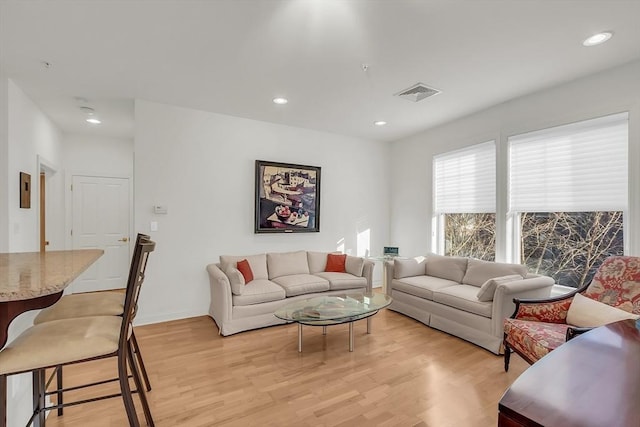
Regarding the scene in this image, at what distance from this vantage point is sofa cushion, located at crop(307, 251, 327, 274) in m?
4.71

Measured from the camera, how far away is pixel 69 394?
230 centimetres

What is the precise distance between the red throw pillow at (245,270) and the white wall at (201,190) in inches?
21.1

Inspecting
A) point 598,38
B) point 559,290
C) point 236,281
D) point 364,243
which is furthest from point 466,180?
point 236,281

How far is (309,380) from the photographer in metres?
2.48

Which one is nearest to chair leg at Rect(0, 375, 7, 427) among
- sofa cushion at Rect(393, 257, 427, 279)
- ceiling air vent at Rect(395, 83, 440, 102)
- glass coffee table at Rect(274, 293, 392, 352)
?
glass coffee table at Rect(274, 293, 392, 352)

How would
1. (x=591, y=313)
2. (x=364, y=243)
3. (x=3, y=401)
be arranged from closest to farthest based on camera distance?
1. (x=3, y=401)
2. (x=591, y=313)
3. (x=364, y=243)

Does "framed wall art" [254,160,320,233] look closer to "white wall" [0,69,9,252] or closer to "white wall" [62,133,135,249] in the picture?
"white wall" [0,69,9,252]

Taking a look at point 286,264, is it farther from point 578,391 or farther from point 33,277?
point 578,391

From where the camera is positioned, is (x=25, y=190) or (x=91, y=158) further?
(x=91, y=158)

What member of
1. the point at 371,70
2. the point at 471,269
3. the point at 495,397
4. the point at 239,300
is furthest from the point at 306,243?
the point at 495,397

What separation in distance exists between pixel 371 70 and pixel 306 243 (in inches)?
Answer: 113

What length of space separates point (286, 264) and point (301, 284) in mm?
588

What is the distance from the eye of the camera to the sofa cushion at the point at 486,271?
341 cm

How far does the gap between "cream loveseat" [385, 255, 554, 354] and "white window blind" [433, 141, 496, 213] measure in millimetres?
820
